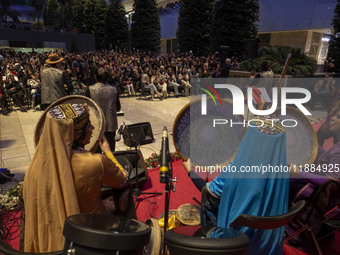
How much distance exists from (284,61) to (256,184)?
12374 mm

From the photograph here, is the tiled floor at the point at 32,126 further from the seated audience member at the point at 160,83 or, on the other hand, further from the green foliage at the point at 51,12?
the green foliage at the point at 51,12

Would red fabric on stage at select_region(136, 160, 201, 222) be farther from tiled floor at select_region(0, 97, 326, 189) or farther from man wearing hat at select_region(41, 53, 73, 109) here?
man wearing hat at select_region(41, 53, 73, 109)

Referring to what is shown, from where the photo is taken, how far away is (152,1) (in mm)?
31188

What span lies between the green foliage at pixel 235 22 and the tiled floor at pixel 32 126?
11.9 meters

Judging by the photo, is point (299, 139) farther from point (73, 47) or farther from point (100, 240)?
point (73, 47)

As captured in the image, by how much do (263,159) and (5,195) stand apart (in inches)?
154

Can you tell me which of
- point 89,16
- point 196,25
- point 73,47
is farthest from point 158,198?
point 89,16

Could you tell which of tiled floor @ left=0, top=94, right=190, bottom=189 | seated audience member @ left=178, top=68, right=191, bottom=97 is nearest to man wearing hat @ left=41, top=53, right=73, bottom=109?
tiled floor @ left=0, top=94, right=190, bottom=189

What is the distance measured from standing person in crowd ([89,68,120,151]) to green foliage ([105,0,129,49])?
34018mm

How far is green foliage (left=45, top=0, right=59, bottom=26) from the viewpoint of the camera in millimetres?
54975

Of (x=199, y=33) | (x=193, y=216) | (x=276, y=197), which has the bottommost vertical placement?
(x=193, y=216)

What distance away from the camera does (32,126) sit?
7094 millimetres

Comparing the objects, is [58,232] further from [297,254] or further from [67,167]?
[297,254]

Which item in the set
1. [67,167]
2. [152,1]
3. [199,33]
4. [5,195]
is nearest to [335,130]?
[67,167]
